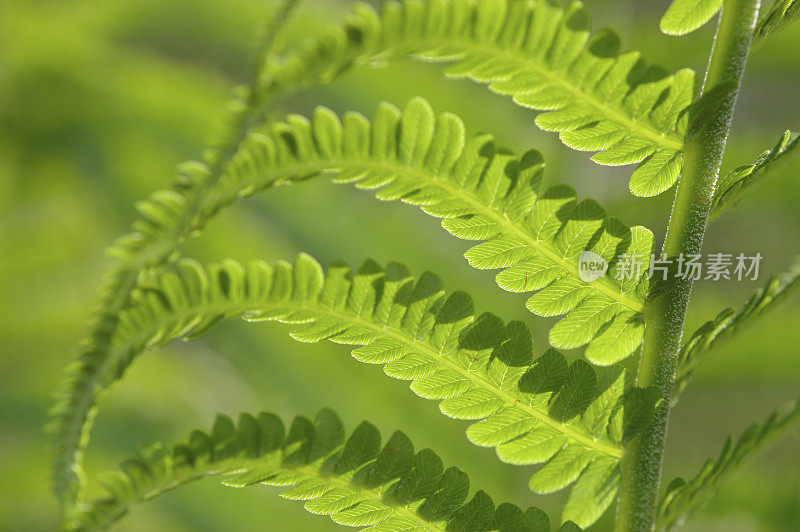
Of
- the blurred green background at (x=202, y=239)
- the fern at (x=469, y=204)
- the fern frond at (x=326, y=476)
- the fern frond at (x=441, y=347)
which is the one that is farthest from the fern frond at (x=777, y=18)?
the blurred green background at (x=202, y=239)

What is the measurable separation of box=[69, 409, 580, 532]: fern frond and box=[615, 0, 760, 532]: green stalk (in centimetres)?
7

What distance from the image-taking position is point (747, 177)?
58cm

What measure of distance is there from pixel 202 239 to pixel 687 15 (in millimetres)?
1149

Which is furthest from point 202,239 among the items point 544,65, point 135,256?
point 544,65

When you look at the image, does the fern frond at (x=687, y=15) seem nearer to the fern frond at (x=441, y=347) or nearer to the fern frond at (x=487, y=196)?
the fern frond at (x=487, y=196)

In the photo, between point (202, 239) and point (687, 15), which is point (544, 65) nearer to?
point (687, 15)

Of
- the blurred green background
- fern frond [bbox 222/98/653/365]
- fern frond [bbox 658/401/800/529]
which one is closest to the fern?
fern frond [bbox 222/98/653/365]

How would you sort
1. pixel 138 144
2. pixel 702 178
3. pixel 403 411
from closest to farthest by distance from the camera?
pixel 702 178
pixel 403 411
pixel 138 144

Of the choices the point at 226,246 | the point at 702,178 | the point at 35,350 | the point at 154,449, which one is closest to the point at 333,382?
the point at 226,246

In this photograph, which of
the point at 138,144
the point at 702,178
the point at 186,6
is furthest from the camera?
the point at 186,6

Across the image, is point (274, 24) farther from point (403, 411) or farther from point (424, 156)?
point (403, 411)

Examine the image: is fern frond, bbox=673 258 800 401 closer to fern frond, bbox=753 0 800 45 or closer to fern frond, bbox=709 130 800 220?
fern frond, bbox=709 130 800 220

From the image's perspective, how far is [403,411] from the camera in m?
1.47

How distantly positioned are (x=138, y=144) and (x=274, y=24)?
3.64 ft
